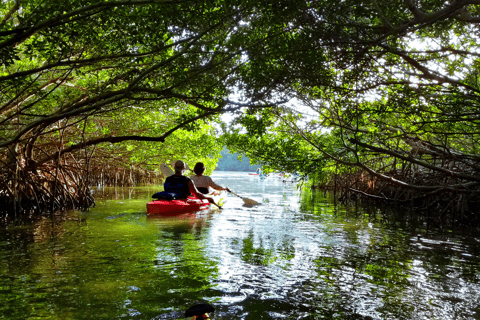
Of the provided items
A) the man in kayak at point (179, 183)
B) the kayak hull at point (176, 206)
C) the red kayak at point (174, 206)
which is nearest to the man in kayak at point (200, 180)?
the kayak hull at point (176, 206)

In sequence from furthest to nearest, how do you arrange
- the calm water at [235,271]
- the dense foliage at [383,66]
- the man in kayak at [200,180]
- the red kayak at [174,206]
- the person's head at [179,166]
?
the man in kayak at [200,180] < the person's head at [179,166] < the red kayak at [174,206] < the dense foliage at [383,66] < the calm water at [235,271]

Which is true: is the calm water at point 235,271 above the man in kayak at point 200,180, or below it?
below

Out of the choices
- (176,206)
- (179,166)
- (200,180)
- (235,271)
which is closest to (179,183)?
(179,166)

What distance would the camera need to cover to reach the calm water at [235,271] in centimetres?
325

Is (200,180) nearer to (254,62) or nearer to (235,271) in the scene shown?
(254,62)

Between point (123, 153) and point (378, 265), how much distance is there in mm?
13391

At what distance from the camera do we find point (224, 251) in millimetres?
5297

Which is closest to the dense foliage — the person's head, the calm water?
the calm water

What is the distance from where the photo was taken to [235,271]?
170 inches

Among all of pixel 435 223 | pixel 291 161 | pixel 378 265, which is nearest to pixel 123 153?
pixel 291 161

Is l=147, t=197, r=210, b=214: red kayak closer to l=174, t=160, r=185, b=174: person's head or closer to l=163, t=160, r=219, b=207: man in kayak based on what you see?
l=163, t=160, r=219, b=207: man in kayak

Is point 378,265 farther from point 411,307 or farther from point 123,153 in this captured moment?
point 123,153

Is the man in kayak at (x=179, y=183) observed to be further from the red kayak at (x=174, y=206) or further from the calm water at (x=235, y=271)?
the calm water at (x=235, y=271)

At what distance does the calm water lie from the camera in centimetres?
325
